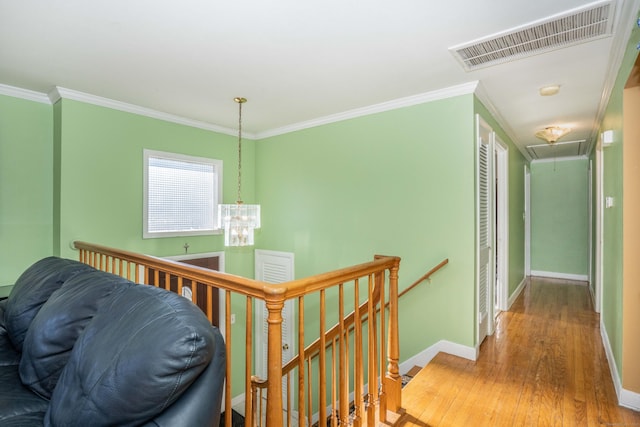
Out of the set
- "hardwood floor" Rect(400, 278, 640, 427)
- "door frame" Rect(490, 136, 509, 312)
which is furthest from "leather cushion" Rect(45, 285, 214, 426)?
"door frame" Rect(490, 136, 509, 312)

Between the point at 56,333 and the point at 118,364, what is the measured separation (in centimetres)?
73

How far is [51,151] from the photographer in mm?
3199

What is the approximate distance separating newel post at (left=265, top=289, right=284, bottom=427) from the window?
289cm

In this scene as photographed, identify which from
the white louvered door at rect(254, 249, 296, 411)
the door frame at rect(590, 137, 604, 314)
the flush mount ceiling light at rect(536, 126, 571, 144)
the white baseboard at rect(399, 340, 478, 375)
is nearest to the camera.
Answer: the white baseboard at rect(399, 340, 478, 375)

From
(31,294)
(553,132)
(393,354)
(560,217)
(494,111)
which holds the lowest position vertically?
(393,354)

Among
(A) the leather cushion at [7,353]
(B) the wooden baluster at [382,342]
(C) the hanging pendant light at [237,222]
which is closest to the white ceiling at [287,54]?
(C) the hanging pendant light at [237,222]

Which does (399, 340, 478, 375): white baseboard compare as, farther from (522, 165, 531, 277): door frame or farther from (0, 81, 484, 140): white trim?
(522, 165, 531, 277): door frame

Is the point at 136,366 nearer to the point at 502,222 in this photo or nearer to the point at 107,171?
the point at 107,171

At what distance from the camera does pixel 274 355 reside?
1316mm

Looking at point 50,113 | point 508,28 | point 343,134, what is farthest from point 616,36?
point 50,113

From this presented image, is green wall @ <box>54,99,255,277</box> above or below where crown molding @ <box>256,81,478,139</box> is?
below

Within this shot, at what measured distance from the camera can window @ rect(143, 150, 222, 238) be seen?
146 inches

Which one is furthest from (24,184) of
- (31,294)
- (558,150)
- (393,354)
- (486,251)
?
(558,150)

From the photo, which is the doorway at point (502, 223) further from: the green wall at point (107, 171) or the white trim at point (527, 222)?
the green wall at point (107, 171)
